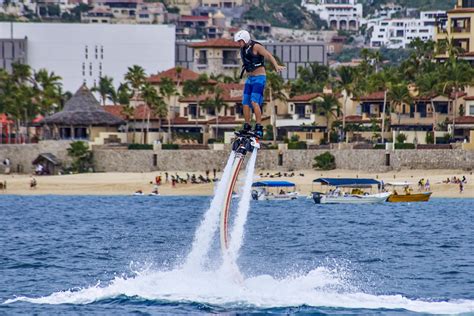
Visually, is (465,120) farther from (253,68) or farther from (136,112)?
(253,68)

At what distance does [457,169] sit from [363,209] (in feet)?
69.3

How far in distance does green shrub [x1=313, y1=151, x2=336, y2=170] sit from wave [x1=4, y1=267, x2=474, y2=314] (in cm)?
8492

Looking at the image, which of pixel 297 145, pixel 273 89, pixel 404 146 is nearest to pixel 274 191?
pixel 297 145

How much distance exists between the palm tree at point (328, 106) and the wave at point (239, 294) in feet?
339

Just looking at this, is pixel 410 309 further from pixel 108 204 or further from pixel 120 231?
pixel 108 204

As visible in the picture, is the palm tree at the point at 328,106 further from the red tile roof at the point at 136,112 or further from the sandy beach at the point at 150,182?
the red tile roof at the point at 136,112

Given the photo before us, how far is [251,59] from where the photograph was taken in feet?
154

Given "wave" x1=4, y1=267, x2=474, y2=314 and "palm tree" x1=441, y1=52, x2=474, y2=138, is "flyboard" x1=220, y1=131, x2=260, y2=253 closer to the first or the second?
"wave" x1=4, y1=267, x2=474, y2=314

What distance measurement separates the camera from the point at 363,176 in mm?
145375

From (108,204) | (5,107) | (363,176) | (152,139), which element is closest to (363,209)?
(363,176)

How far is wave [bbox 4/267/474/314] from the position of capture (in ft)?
191

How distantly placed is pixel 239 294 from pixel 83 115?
4464 inches

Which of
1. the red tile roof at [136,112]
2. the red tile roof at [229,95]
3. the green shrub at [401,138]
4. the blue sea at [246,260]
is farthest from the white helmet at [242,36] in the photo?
the red tile roof at [229,95]

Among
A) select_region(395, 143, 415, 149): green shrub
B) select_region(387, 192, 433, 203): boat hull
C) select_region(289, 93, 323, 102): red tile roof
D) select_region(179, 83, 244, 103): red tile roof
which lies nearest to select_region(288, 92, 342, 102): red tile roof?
select_region(289, 93, 323, 102): red tile roof
